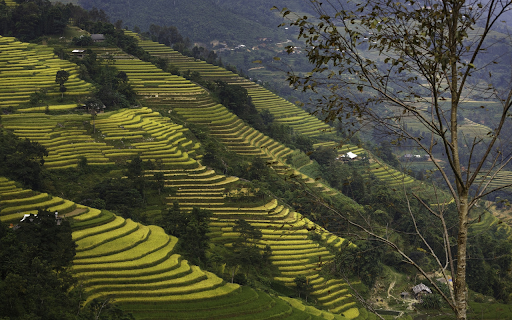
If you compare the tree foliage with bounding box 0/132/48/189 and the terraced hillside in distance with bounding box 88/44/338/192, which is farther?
the terraced hillside in distance with bounding box 88/44/338/192

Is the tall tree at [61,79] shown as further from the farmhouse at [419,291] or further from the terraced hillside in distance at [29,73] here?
the farmhouse at [419,291]

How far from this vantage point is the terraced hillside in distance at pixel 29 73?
29.7m

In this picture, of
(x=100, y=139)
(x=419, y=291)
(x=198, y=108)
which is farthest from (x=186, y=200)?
(x=198, y=108)

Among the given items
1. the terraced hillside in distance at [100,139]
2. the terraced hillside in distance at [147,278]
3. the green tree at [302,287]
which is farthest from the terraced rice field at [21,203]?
the green tree at [302,287]

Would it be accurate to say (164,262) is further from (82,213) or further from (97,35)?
(97,35)

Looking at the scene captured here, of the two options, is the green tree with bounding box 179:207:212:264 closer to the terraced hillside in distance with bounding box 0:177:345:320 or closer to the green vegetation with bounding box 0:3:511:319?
the green vegetation with bounding box 0:3:511:319

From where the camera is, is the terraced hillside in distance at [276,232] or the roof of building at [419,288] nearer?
the terraced hillside in distance at [276,232]

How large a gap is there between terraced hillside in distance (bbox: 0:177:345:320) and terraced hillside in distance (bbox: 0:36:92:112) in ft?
41.6

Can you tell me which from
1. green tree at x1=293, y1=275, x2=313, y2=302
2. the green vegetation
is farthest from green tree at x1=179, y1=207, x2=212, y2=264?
green tree at x1=293, y1=275, x2=313, y2=302

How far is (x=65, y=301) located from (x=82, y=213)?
750 cm

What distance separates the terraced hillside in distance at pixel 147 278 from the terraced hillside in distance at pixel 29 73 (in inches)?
499

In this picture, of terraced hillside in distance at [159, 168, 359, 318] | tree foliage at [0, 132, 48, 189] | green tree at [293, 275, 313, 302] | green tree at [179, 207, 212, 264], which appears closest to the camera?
green tree at [179, 207, 212, 264]

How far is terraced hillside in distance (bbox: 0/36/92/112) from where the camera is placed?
2967cm

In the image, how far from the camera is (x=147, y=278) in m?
16.1
